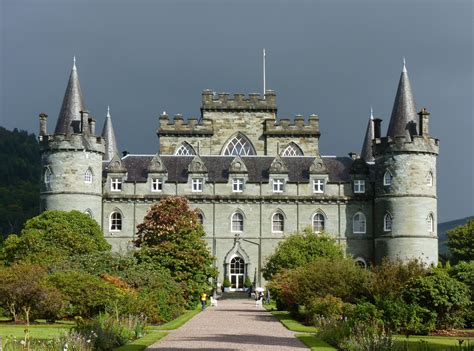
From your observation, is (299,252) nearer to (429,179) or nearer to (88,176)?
(429,179)

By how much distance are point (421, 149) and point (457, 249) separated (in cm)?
995

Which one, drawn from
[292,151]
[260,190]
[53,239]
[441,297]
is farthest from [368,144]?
[441,297]

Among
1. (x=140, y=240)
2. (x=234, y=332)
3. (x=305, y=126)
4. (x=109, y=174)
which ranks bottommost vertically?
(x=234, y=332)

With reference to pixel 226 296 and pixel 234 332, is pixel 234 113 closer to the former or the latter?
pixel 226 296

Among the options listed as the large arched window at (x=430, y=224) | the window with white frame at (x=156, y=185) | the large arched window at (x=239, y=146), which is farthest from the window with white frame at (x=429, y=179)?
the window with white frame at (x=156, y=185)

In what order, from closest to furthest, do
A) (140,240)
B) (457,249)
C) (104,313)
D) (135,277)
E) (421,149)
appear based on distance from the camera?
(104,313), (135,277), (140,240), (421,149), (457,249)

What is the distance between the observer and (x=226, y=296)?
65938 mm

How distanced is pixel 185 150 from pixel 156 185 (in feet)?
29.5

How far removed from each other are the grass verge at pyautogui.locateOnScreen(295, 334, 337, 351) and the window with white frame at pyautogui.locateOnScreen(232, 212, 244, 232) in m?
37.4

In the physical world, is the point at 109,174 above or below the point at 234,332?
above

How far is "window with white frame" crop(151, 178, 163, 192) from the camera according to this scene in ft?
227

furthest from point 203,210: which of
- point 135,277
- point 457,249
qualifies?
point 135,277

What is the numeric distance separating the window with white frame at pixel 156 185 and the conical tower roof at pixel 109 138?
9741 mm

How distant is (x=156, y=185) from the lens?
69312 mm
